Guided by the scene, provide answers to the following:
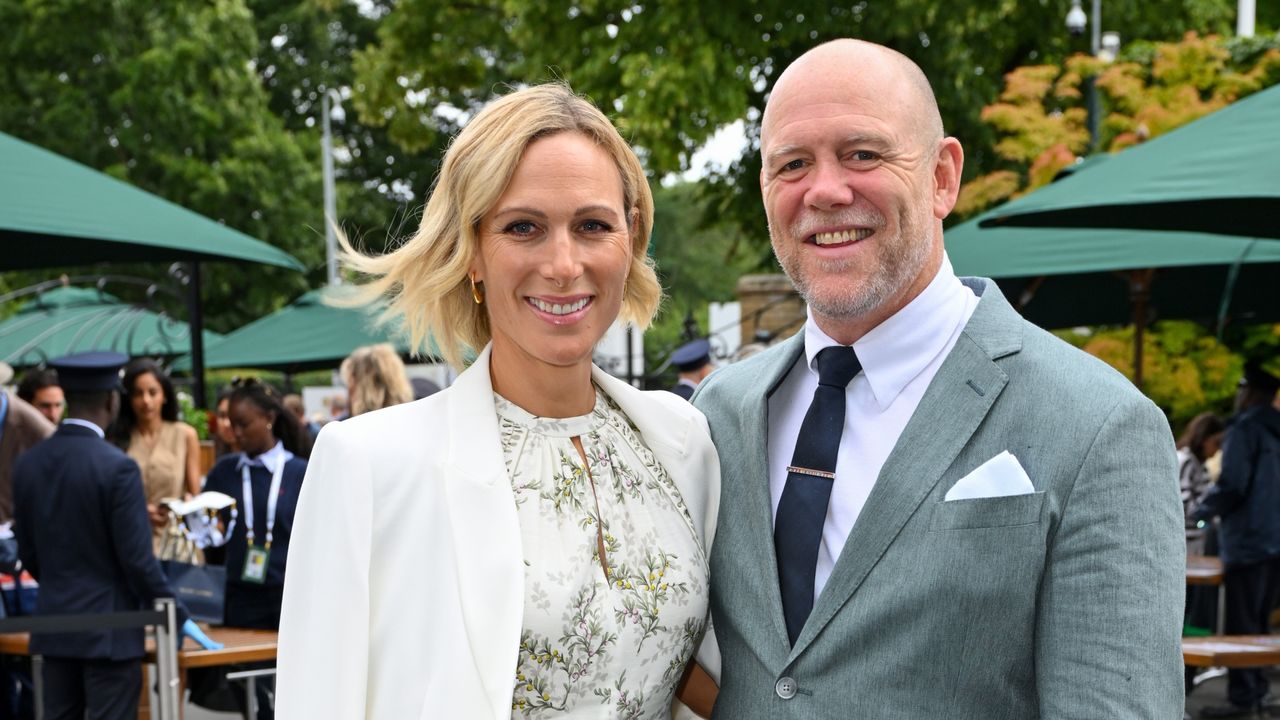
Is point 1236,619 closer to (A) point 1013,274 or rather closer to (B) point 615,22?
(A) point 1013,274

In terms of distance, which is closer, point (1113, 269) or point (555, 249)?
point (555, 249)

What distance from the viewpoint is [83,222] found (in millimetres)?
5531

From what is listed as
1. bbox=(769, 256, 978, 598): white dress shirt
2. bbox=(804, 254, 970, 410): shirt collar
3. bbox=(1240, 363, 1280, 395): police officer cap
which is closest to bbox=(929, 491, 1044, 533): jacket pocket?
bbox=(769, 256, 978, 598): white dress shirt

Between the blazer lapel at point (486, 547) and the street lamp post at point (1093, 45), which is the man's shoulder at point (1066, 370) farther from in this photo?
the street lamp post at point (1093, 45)

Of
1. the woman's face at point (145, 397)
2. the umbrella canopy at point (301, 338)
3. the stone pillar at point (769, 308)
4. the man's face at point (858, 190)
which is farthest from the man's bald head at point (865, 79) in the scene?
the stone pillar at point (769, 308)

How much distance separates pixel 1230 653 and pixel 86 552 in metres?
5.31

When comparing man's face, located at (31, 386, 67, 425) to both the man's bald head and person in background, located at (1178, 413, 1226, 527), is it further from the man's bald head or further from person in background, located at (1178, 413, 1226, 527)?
person in background, located at (1178, 413, 1226, 527)

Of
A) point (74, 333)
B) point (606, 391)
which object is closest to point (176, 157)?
point (74, 333)

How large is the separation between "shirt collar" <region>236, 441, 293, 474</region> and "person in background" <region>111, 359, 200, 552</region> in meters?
1.84

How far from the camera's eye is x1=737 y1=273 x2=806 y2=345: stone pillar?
46.1 ft

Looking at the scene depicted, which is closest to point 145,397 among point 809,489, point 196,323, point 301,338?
point 196,323

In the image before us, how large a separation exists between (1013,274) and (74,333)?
1486 centimetres

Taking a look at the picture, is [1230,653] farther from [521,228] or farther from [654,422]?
[521,228]

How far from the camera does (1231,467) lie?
26.1 ft
